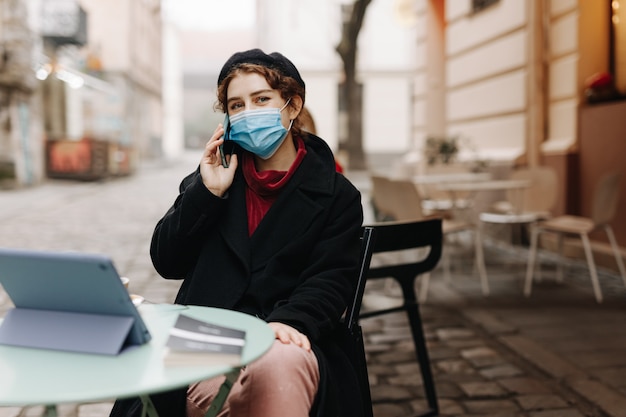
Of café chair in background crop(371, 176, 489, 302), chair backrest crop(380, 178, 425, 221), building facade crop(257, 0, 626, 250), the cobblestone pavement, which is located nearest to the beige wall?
building facade crop(257, 0, 626, 250)

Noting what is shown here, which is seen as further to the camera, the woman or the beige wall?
the beige wall

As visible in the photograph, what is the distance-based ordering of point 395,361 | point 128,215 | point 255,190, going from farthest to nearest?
point 128,215
point 395,361
point 255,190

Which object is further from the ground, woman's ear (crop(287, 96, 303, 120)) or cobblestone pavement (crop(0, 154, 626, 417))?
woman's ear (crop(287, 96, 303, 120))

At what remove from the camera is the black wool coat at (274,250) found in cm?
217

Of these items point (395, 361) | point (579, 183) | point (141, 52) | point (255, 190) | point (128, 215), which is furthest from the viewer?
point (141, 52)

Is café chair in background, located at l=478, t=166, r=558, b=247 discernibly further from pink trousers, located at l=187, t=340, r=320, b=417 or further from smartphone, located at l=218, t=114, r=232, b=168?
pink trousers, located at l=187, t=340, r=320, b=417

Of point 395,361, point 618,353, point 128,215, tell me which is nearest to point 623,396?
point 618,353

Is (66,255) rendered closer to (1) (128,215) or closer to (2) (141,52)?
(1) (128,215)

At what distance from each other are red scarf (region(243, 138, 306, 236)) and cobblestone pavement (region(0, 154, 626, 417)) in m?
1.63

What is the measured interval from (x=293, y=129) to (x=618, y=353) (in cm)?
299

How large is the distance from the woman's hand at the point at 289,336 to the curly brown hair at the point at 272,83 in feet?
2.52

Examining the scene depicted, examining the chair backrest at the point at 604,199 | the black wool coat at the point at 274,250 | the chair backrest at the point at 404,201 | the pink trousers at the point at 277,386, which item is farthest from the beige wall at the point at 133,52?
the pink trousers at the point at 277,386

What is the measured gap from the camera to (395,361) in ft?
14.3

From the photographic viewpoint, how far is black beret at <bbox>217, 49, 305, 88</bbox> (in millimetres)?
2275
